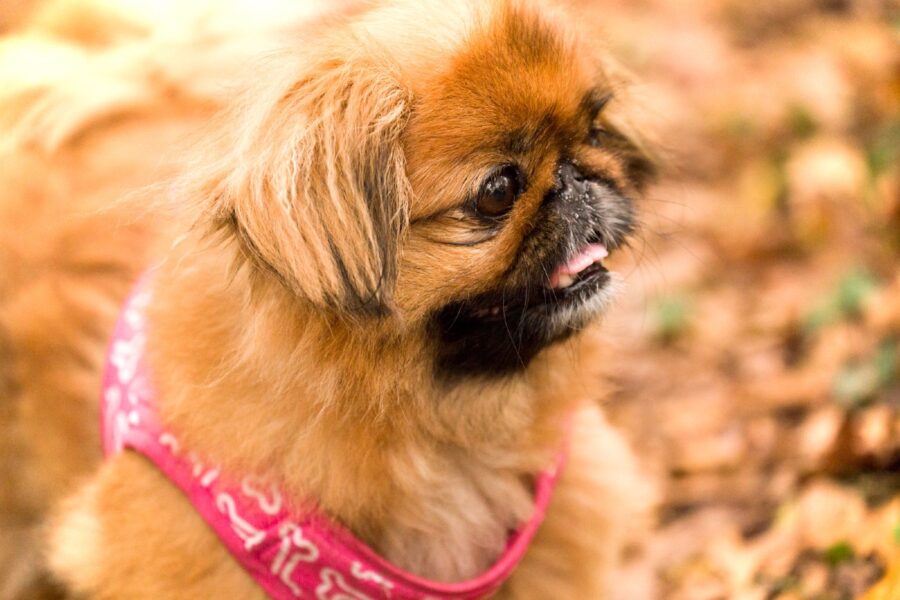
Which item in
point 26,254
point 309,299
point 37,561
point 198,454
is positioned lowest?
point 37,561

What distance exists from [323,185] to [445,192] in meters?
0.25

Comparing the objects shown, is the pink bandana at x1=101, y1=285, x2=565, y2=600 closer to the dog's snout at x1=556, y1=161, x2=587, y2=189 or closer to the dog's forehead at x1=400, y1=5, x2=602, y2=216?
the dog's forehead at x1=400, y1=5, x2=602, y2=216

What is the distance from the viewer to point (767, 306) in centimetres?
418

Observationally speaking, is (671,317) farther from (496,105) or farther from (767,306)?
(496,105)

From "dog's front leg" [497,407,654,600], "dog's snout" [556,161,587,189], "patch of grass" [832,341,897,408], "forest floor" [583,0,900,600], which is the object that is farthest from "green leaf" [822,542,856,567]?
"dog's snout" [556,161,587,189]

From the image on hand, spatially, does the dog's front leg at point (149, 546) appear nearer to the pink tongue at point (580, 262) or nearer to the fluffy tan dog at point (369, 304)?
the fluffy tan dog at point (369, 304)

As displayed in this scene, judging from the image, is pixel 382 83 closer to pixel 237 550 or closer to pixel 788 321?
pixel 237 550

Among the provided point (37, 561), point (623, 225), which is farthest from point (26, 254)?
point (623, 225)

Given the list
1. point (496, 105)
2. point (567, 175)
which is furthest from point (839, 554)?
point (496, 105)

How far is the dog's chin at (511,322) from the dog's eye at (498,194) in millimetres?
165

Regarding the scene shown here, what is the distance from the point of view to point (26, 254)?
2904 mm

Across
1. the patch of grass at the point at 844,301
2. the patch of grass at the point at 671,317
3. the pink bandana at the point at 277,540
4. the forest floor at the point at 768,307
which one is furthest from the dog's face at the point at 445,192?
the patch of grass at the point at 671,317

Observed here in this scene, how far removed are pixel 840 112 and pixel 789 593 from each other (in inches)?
103

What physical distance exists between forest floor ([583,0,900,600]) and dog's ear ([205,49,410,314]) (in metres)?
0.68
